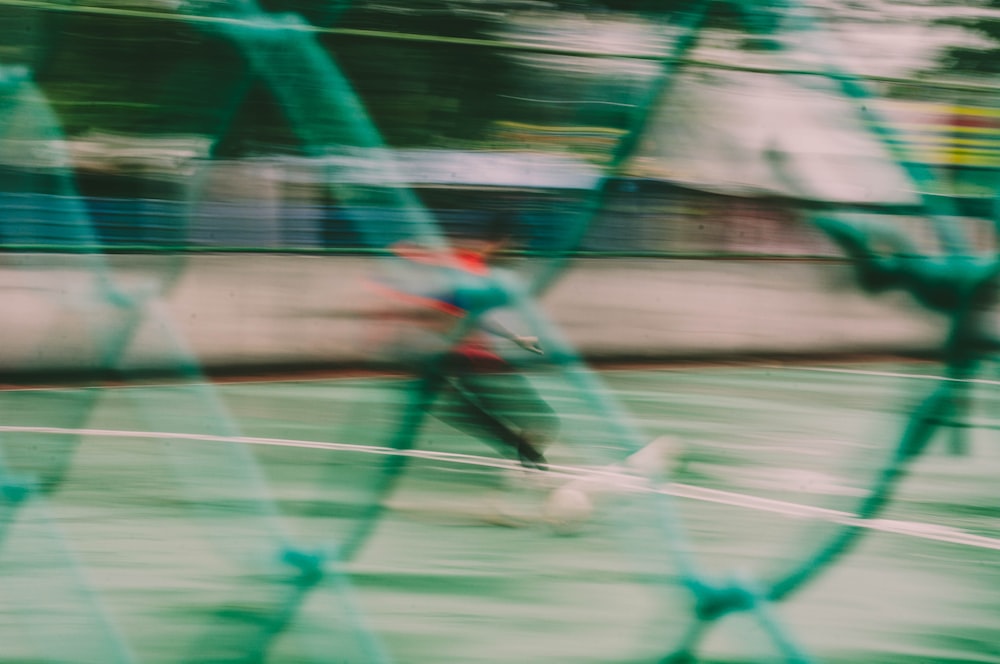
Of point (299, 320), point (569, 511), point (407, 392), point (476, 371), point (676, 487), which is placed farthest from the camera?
point (299, 320)

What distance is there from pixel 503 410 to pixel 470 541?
306mm

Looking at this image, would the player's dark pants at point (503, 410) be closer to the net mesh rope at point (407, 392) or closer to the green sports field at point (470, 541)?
the green sports field at point (470, 541)

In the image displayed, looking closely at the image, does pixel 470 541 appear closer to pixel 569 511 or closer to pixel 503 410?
pixel 569 511

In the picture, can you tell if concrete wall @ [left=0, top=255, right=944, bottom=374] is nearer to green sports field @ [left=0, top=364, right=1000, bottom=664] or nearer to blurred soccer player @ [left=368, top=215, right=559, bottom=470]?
green sports field @ [left=0, top=364, right=1000, bottom=664]

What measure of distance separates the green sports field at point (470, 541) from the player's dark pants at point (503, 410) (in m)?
0.06

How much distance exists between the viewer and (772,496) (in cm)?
218

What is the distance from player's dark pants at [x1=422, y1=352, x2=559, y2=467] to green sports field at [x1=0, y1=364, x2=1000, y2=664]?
0.06 metres

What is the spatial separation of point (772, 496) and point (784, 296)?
583 mm

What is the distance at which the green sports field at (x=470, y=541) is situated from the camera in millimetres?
1026

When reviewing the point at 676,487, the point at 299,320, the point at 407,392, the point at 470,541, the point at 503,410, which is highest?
the point at 299,320

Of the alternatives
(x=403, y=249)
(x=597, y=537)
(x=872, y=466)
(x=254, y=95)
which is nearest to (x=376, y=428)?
(x=254, y=95)

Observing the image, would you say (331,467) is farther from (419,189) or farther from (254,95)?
(254,95)

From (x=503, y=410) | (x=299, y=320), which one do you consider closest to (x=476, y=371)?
(x=503, y=410)

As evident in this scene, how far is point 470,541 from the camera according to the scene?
72.2 inches
